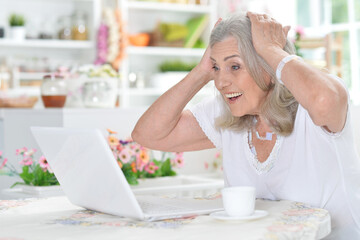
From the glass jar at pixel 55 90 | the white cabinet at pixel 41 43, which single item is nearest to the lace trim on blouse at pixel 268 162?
the glass jar at pixel 55 90

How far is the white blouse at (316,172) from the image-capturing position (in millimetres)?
1665

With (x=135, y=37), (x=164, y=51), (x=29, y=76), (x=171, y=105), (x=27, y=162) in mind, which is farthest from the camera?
(x=164, y=51)

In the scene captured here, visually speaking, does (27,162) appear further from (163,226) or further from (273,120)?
(163,226)

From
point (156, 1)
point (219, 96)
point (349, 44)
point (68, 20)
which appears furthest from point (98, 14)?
point (219, 96)

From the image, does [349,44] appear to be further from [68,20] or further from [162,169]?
[162,169]

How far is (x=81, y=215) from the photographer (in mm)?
1474

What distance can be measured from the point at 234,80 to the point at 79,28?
3950 mm

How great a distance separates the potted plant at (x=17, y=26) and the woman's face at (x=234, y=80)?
3.75m

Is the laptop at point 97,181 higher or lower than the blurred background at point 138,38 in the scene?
lower

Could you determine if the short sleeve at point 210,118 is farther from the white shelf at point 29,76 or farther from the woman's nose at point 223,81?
the white shelf at point 29,76

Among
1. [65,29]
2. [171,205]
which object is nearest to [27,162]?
[171,205]

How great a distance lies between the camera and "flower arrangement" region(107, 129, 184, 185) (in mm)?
2719

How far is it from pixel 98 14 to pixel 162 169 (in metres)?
2.87

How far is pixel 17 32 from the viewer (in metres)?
5.23
